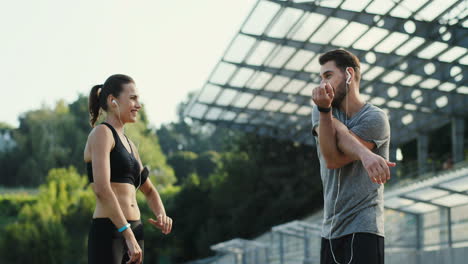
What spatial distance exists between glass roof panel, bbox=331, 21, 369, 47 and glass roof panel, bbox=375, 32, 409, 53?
1.05 m

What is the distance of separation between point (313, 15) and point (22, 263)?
87.5 ft

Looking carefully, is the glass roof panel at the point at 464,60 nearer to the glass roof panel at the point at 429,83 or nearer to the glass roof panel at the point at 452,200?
the glass roof panel at the point at 429,83

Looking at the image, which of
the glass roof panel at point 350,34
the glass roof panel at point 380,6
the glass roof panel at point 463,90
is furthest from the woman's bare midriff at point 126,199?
the glass roof panel at point 463,90

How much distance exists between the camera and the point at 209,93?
1362 inches

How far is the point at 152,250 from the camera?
164 ft

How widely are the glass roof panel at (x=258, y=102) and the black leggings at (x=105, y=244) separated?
101 feet

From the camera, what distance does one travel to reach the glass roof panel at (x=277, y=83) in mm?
31453

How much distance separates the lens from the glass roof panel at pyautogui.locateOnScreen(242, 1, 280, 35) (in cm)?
2323

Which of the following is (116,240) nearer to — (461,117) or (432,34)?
(432,34)

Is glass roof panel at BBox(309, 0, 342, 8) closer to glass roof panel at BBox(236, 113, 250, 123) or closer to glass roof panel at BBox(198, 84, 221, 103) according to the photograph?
glass roof panel at BBox(198, 84, 221, 103)

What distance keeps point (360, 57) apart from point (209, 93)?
9.66 meters

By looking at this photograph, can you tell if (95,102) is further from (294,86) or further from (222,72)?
(294,86)

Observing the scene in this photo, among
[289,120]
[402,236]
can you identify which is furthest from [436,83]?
[402,236]

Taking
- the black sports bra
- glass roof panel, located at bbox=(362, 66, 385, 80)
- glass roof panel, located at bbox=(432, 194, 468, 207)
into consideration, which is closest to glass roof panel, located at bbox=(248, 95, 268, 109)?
glass roof panel, located at bbox=(362, 66, 385, 80)
